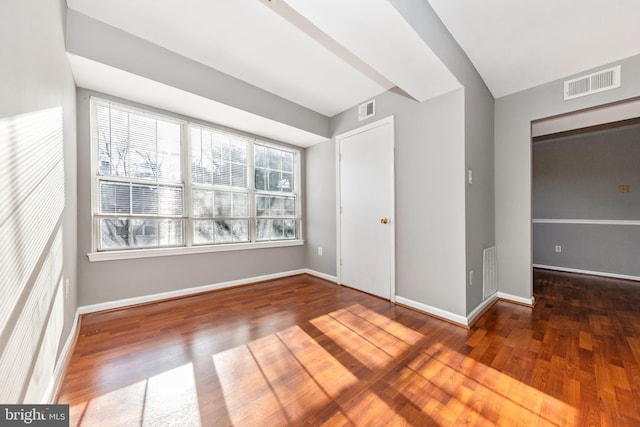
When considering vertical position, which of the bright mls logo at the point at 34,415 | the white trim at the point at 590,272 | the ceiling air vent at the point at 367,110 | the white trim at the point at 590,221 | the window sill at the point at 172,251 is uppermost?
the ceiling air vent at the point at 367,110

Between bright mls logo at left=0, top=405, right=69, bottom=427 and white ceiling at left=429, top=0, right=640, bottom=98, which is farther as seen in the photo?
white ceiling at left=429, top=0, right=640, bottom=98

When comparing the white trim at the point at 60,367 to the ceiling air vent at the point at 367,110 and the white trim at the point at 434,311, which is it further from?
the ceiling air vent at the point at 367,110

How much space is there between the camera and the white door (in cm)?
293

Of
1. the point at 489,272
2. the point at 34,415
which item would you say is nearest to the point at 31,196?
the point at 34,415

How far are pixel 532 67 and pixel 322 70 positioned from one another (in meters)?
2.11

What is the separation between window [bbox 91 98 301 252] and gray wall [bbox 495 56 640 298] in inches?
118

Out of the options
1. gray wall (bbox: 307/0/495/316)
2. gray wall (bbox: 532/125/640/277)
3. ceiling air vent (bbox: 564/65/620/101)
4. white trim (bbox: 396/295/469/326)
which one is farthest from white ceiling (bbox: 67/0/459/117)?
gray wall (bbox: 532/125/640/277)

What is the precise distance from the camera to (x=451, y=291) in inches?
93.2

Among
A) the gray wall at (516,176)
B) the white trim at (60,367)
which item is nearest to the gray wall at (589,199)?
the gray wall at (516,176)

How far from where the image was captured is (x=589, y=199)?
412 centimetres

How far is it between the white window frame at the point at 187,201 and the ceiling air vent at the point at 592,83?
3.40 metres

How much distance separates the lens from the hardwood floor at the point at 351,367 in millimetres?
1248

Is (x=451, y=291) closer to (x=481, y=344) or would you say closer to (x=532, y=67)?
(x=481, y=344)

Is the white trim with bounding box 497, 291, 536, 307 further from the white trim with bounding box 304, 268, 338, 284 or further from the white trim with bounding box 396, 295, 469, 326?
the white trim with bounding box 304, 268, 338, 284
